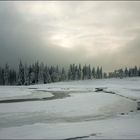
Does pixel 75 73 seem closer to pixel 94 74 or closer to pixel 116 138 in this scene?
pixel 94 74

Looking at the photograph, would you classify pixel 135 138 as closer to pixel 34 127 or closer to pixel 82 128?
pixel 82 128

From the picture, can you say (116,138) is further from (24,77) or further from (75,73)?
(75,73)

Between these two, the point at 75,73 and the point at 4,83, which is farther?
the point at 75,73

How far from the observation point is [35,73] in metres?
126

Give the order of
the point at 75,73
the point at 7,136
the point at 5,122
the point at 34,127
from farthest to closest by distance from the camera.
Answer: the point at 75,73, the point at 5,122, the point at 34,127, the point at 7,136

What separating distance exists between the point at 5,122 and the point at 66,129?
521 cm

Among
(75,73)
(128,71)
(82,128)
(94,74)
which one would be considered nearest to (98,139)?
(82,128)

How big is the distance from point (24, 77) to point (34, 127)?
108970 millimetres

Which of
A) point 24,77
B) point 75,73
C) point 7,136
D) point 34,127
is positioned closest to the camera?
point 7,136

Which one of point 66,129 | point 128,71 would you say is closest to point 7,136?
point 66,129

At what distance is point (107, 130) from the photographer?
12.4m

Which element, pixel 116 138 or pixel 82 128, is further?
pixel 82 128

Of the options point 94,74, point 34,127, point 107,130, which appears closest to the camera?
point 107,130

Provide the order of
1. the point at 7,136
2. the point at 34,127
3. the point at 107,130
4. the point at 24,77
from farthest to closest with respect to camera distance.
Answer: the point at 24,77 < the point at 34,127 < the point at 107,130 < the point at 7,136
